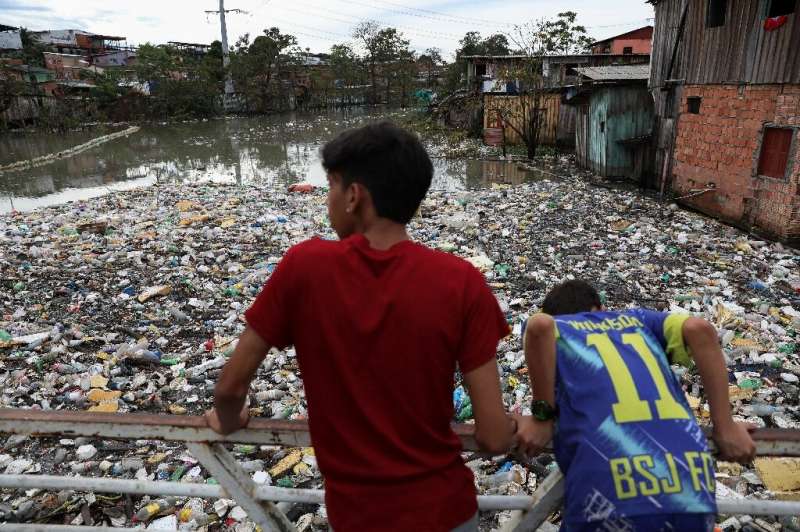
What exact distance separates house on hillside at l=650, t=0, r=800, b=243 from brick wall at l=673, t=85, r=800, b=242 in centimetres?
1

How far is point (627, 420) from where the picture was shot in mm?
1130

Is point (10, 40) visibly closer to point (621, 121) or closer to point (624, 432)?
point (621, 121)

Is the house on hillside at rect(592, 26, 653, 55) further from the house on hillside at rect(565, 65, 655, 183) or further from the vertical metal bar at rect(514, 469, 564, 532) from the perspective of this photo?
the vertical metal bar at rect(514, 469, 564, 532)

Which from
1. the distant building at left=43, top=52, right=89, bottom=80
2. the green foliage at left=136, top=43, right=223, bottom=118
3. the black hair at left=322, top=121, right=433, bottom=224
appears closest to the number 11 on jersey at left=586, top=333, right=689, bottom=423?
the black hair at left=322, top=121, right=433, bottom=224

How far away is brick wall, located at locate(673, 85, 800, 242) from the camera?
7.07 meters

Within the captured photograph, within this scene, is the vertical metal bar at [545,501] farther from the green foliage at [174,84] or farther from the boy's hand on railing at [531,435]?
the green foliage at [174,84]

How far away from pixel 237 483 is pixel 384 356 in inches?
24.0

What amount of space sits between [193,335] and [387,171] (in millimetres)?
4436

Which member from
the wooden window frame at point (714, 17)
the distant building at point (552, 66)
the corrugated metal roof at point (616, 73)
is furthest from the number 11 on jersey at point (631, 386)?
the distant building at point (552, 66)

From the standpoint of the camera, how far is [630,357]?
1.21 m

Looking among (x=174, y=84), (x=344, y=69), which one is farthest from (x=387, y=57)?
(x=174, y=84)

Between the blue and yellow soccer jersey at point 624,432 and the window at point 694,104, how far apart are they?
9.83 meters

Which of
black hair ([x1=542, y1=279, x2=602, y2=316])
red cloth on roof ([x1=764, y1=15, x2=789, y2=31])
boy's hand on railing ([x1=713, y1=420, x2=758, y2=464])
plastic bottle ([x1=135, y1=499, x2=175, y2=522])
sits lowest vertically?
plastic bottle ([x1=135, y1=499, x2=175, y2=522])

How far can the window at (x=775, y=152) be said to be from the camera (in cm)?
718
